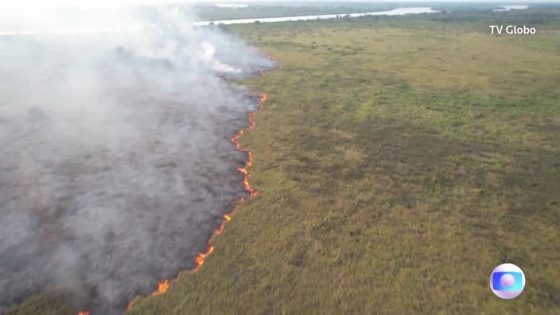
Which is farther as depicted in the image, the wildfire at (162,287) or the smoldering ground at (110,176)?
the smoldering ground at (110,176)

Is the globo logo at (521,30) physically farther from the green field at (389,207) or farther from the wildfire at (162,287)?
the wildfire at (162,287)

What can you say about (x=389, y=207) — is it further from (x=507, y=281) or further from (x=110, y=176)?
(x=110, y=176)

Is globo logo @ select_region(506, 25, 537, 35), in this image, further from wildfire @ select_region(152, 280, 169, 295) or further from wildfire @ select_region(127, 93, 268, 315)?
wildfire @ select_region(152, 280, 169, 295)

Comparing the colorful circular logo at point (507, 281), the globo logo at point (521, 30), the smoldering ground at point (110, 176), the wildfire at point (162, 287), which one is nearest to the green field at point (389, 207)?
the colorful circular logo at point (507, 281)

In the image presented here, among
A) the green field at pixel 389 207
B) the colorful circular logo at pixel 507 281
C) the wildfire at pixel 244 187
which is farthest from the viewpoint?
the wildfire at pixel 244 187

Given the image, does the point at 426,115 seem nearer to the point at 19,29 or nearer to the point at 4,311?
the point at 4,311

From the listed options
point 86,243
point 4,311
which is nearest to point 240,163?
point 86,243

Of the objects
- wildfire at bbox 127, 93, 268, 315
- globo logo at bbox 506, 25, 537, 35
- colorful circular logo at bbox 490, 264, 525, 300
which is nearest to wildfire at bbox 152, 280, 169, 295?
wildfire at bbox 127, 93, 268, 315
